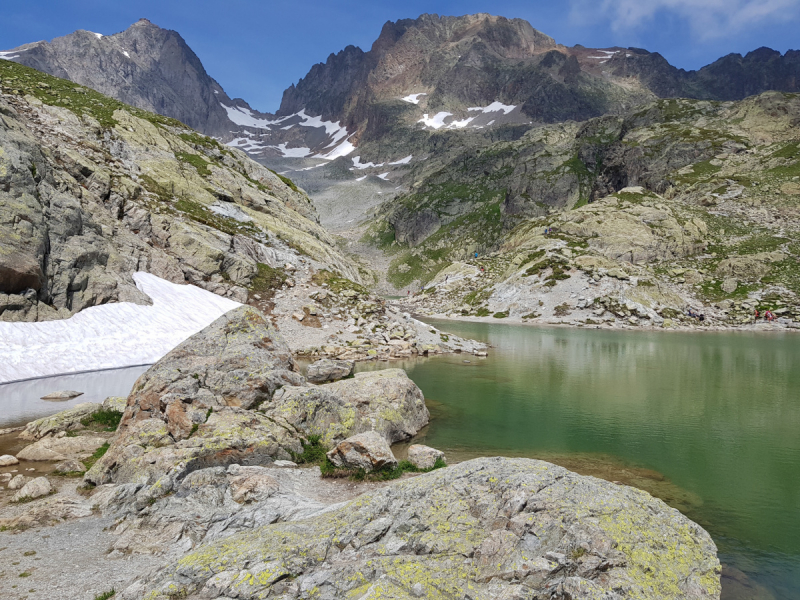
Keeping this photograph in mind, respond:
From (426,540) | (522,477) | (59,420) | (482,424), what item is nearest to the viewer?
(426,540)

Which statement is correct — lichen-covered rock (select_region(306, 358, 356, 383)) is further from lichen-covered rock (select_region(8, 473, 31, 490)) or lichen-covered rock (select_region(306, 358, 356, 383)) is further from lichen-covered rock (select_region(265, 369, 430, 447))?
lichen-covered rock (select_region(8, 473, 31, 490))


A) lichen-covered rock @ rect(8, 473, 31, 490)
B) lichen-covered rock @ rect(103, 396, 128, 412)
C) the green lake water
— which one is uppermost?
lichen-covered rock @ rect(103, 396, 128, 412)

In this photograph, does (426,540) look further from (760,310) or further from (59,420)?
(760,310)

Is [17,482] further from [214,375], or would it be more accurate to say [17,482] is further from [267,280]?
[267,280]

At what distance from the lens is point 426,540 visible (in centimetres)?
891

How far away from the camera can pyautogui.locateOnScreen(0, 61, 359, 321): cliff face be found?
112ft

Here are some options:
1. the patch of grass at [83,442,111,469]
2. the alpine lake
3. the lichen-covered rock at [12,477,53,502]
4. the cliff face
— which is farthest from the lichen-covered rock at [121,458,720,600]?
the cliff face

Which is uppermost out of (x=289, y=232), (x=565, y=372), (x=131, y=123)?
(x=131, y=123)

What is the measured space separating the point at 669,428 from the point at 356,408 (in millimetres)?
19124

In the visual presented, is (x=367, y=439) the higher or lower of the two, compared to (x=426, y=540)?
lower

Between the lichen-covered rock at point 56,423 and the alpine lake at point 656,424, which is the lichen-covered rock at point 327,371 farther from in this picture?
the lichen-covered rock at point 56,423

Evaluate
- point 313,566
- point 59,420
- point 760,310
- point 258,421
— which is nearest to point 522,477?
point 313,566

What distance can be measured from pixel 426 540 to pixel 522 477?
2817 millimetres

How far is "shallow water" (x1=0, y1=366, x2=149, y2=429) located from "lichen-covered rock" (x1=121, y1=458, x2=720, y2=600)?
20277 mm
